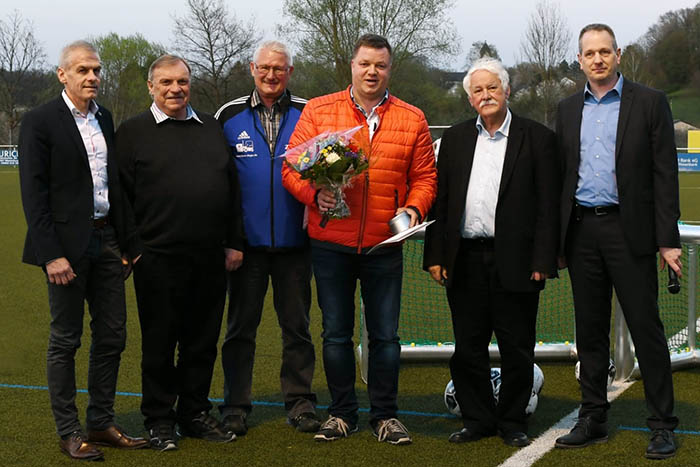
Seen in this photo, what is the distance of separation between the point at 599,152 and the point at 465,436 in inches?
68.1

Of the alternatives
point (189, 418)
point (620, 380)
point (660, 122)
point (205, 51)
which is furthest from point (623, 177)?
point (205, 51)

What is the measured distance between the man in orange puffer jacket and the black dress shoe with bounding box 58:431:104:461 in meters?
1.20

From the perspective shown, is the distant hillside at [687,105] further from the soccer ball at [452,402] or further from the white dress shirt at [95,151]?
the white dress shirt at [95,151]

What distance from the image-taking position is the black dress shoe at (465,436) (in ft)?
16.1

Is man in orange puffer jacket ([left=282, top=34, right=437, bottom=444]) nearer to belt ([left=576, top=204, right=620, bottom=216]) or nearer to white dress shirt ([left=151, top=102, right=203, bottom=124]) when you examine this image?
white dress shirt ([left=151, top=102, right=203, bottom=124])

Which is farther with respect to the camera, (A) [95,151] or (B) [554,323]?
(B) [554,323]

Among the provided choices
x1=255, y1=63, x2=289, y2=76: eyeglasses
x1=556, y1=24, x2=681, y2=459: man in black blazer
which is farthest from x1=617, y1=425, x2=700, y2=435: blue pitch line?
x1=255, y1=63, x2=289, y2=76: eyeglasses

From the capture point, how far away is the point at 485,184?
473 centimetres

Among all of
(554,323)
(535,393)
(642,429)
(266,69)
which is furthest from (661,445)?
(554,323)

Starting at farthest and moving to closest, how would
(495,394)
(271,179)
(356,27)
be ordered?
(356,27) < (495,394) < (271,179)

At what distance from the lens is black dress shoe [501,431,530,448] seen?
4.80 meters

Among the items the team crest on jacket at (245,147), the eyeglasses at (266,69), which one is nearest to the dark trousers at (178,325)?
the team crest on jacket at (245,147)

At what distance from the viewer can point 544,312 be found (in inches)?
338

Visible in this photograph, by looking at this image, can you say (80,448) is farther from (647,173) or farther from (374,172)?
(647,173)
